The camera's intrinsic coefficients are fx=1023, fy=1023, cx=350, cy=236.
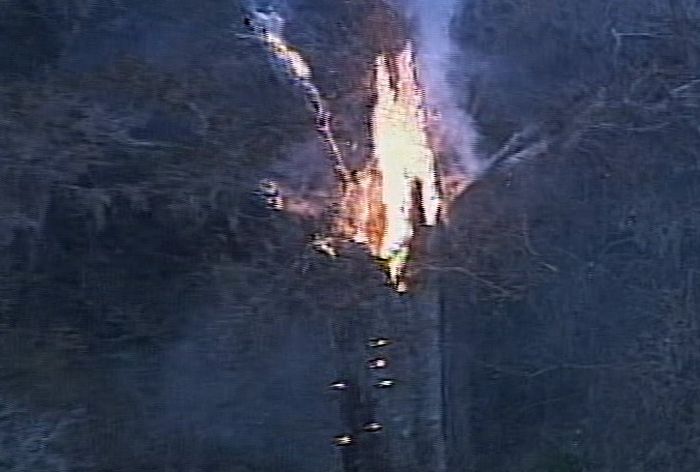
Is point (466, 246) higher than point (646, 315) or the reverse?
higher

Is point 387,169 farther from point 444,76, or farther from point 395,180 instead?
point 444,76

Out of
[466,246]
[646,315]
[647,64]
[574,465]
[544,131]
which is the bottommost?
[574,465]

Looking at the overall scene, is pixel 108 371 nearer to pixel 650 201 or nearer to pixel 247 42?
pixel 247 42

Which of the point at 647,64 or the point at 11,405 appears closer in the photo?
the point at 11,405

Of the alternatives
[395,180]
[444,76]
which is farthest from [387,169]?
[444,76]

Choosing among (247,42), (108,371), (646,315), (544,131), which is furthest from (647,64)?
(108,371)
